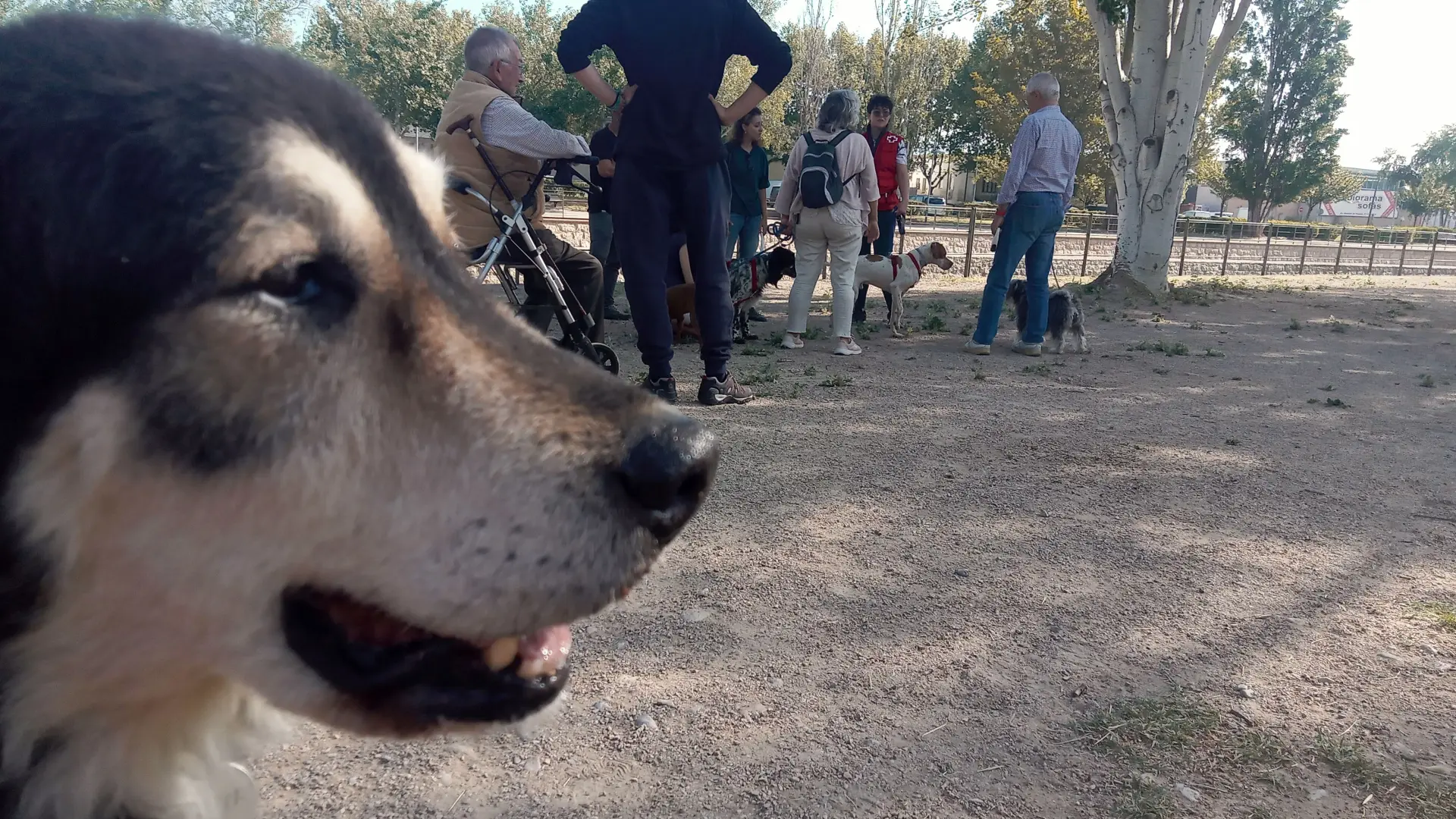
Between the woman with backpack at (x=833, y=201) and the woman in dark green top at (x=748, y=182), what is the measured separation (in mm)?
1476

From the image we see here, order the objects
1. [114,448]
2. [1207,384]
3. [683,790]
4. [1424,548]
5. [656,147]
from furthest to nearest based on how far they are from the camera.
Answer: [1207,384], [656,147], [1424,548], [683,790], [114,448]

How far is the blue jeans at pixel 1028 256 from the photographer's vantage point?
25.4 ft

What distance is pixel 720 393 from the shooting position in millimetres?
5887

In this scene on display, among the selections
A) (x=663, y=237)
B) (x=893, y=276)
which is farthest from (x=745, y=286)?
(x=663, y=237)

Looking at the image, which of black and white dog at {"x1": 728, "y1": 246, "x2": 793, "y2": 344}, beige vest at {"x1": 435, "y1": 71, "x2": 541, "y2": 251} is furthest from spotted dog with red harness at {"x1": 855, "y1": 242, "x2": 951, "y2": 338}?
beige vest at {"x1": 435, "y1": 71, "x2": 541, "y2": 251}

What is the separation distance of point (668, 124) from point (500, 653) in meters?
4.17

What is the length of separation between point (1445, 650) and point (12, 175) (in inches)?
157

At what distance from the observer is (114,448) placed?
115 centimetres

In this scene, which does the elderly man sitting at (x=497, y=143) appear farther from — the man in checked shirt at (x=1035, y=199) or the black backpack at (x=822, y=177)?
the man in checked shirt at (x=1035, y=199)

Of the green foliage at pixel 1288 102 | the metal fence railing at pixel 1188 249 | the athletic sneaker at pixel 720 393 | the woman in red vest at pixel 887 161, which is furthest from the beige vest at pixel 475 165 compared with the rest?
the green foliage at pixel 1288 102

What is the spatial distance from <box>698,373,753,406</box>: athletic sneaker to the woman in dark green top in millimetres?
3596

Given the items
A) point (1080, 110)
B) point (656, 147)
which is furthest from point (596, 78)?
point (1080, 110)

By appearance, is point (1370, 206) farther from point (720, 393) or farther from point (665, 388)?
point (665, 388)

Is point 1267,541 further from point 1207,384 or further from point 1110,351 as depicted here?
point 1110,351
